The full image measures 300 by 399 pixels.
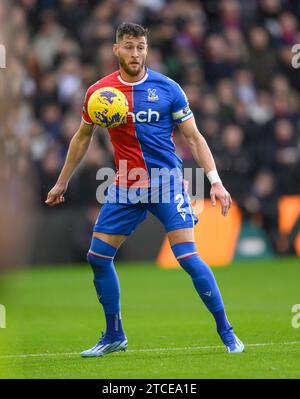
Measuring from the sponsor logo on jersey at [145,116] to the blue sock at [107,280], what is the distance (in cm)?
107

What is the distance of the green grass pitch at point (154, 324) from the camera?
714 centimetres

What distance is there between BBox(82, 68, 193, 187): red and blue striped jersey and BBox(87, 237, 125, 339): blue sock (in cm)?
63

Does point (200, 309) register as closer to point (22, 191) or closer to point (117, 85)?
point (117, 85)

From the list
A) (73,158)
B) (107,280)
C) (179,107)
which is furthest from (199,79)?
(107,280)

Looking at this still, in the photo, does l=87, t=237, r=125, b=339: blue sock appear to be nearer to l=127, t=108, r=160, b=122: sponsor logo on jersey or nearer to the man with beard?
the man with beard

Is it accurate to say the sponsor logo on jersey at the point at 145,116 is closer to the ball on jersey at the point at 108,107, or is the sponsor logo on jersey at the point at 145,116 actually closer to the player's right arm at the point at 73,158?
the ball on jersey at the point at 108,107

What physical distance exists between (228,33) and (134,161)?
13647mm

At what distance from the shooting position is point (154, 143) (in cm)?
823

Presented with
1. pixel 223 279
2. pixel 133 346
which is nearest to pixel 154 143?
pixel 133 346

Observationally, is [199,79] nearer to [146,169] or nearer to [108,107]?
[146,169]

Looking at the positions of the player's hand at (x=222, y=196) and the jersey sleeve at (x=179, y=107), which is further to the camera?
the jersey sleeve at (x=179, y=107)

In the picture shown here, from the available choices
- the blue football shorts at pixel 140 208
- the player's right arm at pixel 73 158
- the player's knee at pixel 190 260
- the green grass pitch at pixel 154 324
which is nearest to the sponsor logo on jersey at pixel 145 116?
the player's right arm at pixel 73 158

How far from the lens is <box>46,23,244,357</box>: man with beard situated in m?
8.05

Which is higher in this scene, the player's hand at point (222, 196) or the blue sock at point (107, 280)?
the player's hand at point (222, 196)
